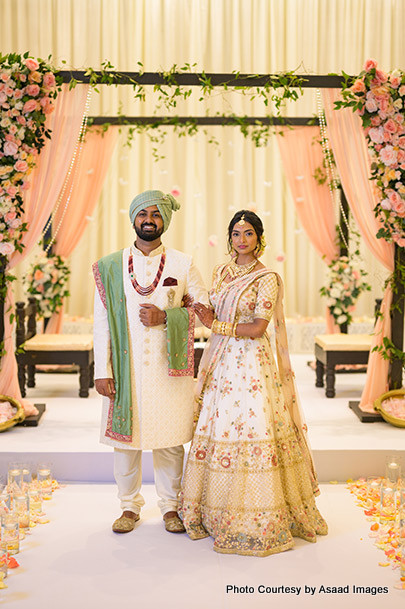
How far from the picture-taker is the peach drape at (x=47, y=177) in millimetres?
5137

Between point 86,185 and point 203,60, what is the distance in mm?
2965

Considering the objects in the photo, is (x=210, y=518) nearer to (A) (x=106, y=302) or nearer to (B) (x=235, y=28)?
(A) (x=106, y=302)

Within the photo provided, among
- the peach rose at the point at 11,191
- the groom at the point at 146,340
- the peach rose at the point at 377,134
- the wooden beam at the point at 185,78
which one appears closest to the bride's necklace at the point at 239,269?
the groom at the point at 146,340

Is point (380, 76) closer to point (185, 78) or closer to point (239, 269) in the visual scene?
point (185, 78)

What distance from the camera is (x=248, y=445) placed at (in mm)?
3598

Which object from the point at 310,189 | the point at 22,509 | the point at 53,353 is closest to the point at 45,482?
the point at 22,509

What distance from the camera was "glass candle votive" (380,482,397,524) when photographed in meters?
4.02

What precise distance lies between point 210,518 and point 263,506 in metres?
0.29

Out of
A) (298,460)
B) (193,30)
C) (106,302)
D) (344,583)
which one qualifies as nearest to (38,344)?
(106,302)

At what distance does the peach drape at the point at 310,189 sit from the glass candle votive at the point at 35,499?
3915mm

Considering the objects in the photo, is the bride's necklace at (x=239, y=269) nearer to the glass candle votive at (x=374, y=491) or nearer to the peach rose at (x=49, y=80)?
the glass candle votive at (x=374, y=491)

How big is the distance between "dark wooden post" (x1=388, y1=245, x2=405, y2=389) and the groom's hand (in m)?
2.30

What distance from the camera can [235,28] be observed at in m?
9.16

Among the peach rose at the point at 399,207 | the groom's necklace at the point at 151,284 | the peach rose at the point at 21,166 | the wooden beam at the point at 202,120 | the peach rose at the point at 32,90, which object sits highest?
the wooden beam at the point at 202,120
